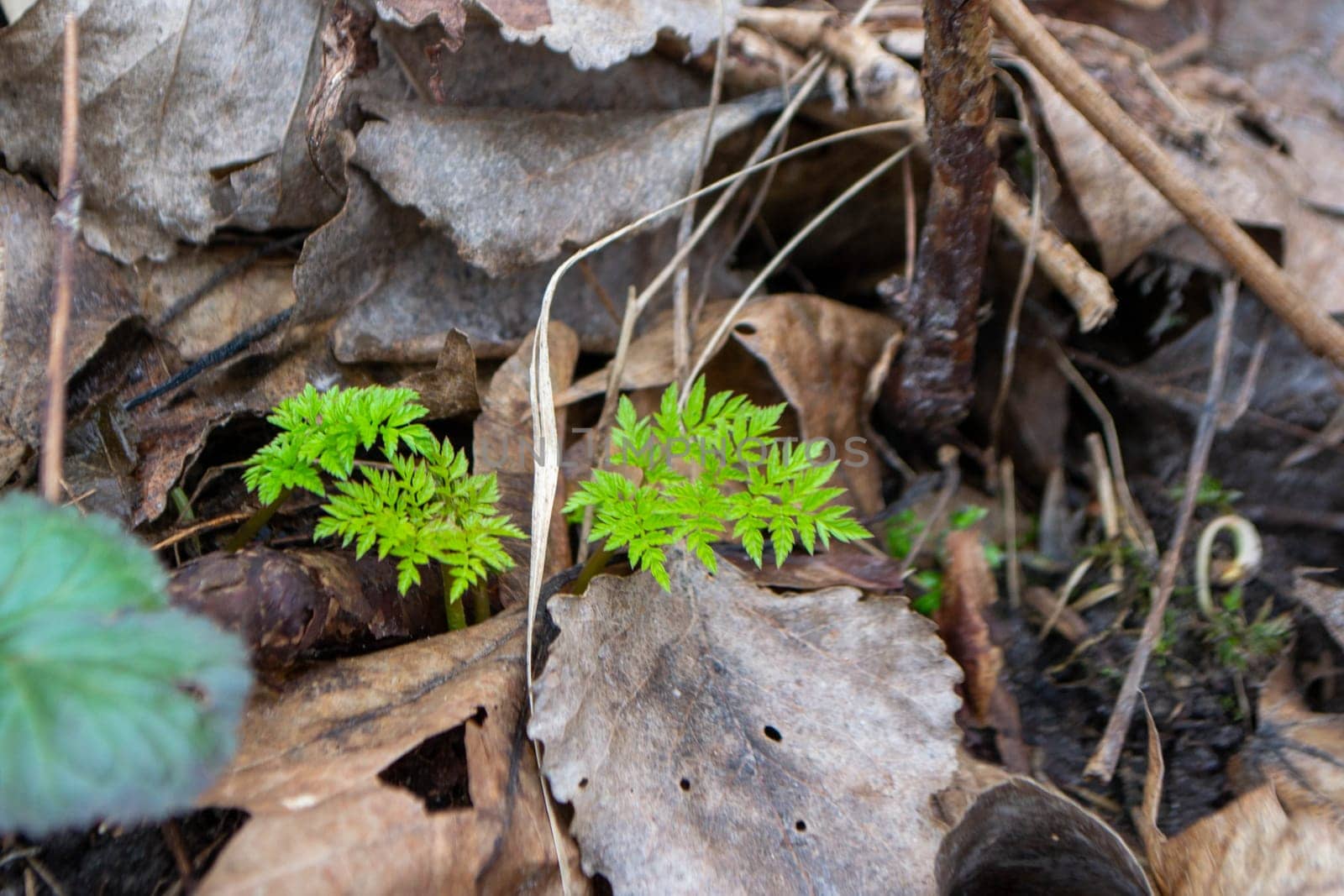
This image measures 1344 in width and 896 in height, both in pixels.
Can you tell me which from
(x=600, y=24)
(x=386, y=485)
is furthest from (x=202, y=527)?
(x=600, y=24)

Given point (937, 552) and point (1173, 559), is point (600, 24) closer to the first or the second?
point (937, 552)

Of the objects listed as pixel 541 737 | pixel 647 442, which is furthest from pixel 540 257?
pixel 541 737

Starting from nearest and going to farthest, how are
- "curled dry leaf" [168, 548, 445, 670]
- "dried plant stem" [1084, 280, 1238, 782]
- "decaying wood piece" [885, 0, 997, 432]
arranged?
"curled dry leaf" [168, 548, 445, 670]
"decaying wood piece" [885, 0, 997, 432]
"dried plant stem" [1084, 280, 1238, 782]

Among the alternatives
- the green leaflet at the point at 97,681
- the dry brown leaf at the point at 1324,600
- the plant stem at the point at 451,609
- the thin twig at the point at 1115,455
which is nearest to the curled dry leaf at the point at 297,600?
the plant stem at the point at 451,609

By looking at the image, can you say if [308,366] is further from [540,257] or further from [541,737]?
[541,737]

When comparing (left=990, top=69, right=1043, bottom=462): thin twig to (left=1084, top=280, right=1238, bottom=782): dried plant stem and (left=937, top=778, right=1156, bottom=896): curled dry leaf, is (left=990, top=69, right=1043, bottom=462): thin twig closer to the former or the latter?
(left=1084, top=280, right=1238, bottom=782): dried plant stem

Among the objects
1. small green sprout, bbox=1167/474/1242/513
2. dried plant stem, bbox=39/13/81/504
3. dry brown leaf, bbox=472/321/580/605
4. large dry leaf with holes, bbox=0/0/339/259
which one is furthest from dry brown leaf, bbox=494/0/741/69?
small green sprout, bbox=1167/474/1242/513

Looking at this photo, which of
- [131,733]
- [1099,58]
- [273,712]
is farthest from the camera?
[1099,58]

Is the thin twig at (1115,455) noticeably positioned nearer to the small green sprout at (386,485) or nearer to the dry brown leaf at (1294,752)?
the dry brown leaf at (1294,752)
